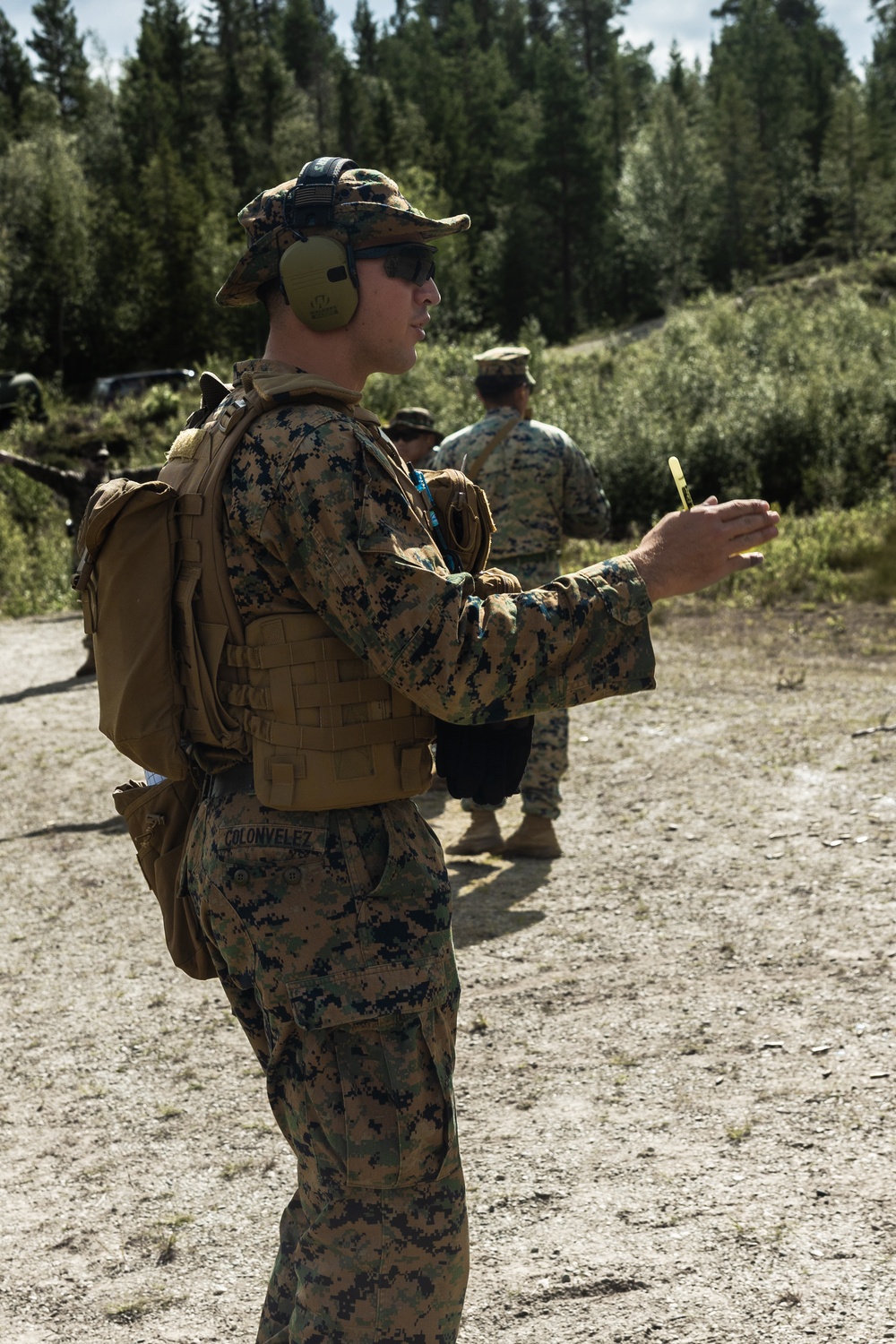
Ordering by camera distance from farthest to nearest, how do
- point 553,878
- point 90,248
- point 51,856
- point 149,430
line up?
1. point 90,248
2. point 149,430
3. point 51,856
4. point 553,878

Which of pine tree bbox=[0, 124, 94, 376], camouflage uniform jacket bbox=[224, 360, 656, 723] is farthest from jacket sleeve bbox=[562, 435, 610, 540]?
pine tree bbox=[0, 124, 94, 376]

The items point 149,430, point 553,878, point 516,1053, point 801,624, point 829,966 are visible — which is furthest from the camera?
point 149,430

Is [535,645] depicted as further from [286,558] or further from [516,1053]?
[516,1053]

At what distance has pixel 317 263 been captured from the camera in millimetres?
2225

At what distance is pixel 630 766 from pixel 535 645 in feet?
18.3

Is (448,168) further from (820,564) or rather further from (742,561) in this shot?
(742,561)

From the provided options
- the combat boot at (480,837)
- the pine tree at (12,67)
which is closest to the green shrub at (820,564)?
the combat boot at (480,837)

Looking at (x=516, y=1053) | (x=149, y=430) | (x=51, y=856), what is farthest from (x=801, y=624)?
(x=149, y=430)

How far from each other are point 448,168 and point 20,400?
4323 cm

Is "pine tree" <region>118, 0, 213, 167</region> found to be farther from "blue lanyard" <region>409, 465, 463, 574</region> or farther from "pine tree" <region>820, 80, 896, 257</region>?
"blue lanyard" <region>409, 465, 463, 574</region>

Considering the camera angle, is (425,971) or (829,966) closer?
(425,971)

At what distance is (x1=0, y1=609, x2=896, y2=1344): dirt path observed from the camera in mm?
3117

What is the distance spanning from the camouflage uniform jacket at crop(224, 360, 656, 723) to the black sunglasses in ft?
0.91

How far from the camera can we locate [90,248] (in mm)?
50875
